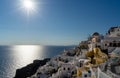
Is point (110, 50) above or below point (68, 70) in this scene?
above

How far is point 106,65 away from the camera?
84.8 feet

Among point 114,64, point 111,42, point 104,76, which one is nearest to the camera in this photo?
point 104,76

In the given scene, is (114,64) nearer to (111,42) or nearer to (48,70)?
(111,42)

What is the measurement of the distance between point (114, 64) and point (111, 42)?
78.4 feet

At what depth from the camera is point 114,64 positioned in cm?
2577

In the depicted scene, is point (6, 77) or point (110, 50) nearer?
point (110, 50)

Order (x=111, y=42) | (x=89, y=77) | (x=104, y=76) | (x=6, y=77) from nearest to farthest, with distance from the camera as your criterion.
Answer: (x=104, y=76) → (x=89, y=77) → (x=111, y=42) → (x=6, y=77)

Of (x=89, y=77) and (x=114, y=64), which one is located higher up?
(x=114, y=64)

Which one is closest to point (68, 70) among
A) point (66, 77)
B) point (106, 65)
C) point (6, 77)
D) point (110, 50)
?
point (66, 77)

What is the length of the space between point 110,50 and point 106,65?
20.0m

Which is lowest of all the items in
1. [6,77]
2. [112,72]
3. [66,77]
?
[6,77]

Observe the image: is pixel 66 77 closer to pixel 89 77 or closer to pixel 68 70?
pixel 68 70

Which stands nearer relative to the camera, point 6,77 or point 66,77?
point 66,77

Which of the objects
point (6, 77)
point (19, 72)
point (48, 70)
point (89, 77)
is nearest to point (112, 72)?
point (89, 77)
